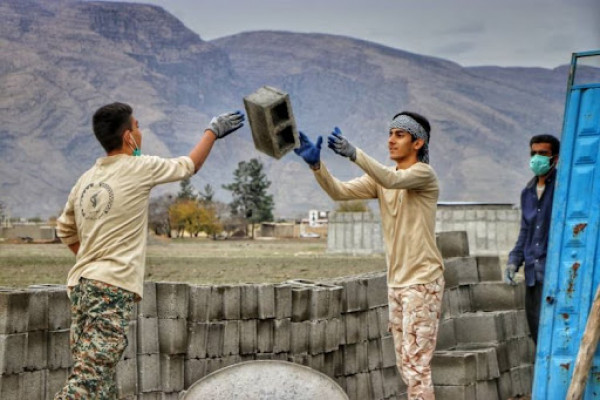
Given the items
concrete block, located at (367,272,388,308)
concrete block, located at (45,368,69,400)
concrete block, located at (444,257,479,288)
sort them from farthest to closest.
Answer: concrete block, located at (444,257,479,288) → concrete block, located at (367,272,388,308) → concrete block, located at (45,368,69,400)

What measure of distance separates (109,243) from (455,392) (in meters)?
3.67

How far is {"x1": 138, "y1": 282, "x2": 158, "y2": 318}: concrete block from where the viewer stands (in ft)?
20.4

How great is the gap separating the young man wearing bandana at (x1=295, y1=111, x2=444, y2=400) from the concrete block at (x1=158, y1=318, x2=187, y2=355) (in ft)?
4.41

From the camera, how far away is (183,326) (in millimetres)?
6359

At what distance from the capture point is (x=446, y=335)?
8.32 meters

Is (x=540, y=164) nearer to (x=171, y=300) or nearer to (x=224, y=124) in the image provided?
(x=171, y=300)

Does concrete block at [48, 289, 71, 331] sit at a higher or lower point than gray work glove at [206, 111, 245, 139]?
lower

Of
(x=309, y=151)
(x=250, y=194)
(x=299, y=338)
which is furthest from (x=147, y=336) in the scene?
(x=250, y=194)

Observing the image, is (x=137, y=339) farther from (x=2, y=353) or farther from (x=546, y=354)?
(x=546, y=354)

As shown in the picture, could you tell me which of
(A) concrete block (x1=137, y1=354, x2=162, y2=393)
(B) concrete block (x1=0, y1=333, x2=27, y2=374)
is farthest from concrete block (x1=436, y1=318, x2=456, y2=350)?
(B) concrete block (x1=0, y1=333, x2=27, y2=374)

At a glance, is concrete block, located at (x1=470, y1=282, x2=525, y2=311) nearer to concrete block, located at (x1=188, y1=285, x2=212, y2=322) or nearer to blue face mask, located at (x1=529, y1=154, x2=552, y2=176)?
blue face mask, located at (x1=529, y1=154, x2=552, y2=176)

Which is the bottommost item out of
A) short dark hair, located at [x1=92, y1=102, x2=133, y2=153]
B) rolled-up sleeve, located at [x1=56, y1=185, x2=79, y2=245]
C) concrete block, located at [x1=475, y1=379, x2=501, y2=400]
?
concrete block, located at [x1=475, y1=379, x2=501, y2=400]

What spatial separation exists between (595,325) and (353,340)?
73.1 inches

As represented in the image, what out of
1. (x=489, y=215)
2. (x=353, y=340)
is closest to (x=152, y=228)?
(x=489, y=215)
